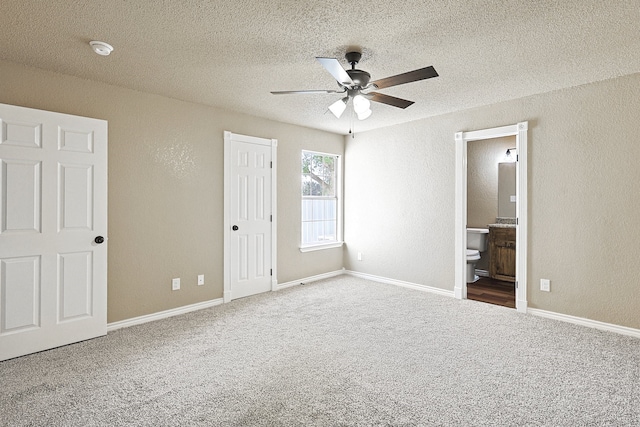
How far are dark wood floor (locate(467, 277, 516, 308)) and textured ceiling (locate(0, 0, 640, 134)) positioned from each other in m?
2.58

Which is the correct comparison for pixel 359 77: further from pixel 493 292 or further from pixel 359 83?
pixel 493 292

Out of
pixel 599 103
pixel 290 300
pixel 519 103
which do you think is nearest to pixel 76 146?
pixel 290 300

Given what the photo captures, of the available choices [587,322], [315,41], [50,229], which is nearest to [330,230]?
[587,322]

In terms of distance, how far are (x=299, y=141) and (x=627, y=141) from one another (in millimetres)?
3821

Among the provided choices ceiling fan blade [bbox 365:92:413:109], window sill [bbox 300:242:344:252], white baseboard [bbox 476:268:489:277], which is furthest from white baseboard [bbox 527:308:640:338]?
window sill [bbox 300:242:344:252]

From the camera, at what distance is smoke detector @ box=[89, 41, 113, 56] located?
2.55 m

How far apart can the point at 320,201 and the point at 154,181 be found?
8.77 ft

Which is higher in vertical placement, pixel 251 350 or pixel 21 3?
pixel 21 3

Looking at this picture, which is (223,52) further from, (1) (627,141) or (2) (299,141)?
(1) (627,141)

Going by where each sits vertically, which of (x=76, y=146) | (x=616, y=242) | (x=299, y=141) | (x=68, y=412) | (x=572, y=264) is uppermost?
(x=299, y=141)

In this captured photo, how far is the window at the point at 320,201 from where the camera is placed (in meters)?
5.52

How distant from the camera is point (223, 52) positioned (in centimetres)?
275

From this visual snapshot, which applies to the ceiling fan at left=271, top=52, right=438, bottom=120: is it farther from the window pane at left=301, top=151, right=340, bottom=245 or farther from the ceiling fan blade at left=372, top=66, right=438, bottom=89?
the window pane at left=301, top=151, right=340, bottom=245

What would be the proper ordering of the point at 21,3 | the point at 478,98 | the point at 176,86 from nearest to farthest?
1. the point at 21,3
2. the point at 176,86
3. the point at 478,98
